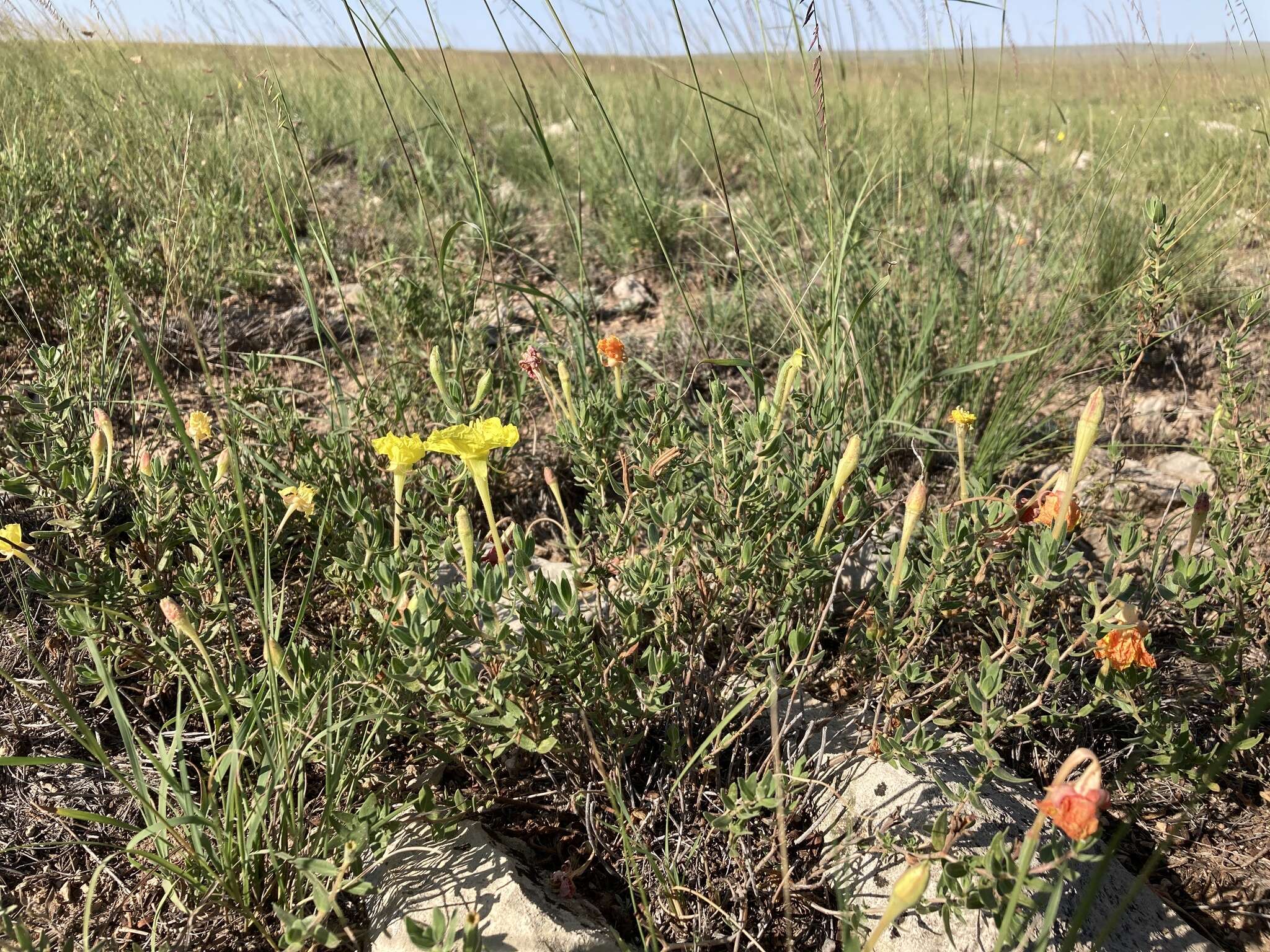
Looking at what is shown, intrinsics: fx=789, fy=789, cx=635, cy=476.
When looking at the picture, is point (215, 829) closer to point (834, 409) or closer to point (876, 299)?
point (834, 409)

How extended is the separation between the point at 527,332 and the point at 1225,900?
2593mm

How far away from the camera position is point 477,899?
1229 mm

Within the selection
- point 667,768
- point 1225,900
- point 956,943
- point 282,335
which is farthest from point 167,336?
point 1225,900

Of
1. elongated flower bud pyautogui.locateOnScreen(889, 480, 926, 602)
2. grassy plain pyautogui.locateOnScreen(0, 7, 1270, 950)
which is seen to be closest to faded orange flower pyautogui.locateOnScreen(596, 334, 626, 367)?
grassy plain pyautogui.locateOnScreen(0, 7, 1270, 950)

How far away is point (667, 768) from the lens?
1.55 m

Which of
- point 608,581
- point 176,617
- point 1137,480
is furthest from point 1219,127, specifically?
point 176,617

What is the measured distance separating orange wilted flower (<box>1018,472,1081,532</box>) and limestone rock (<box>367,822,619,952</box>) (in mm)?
1000

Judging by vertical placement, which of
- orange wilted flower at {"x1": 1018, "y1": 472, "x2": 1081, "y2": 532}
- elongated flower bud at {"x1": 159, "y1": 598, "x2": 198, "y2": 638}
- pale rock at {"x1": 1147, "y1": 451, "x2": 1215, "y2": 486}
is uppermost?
orange wilted flower at {"x1": 1018, "y1": 472, "x2": 1081, "y2": 532}

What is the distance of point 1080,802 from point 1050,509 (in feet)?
2.09

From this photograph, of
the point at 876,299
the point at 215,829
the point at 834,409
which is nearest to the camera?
the point at 215,829

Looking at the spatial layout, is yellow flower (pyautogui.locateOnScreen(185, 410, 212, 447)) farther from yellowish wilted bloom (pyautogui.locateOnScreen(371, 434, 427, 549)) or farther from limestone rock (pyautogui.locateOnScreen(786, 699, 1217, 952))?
limestone rock (pyautogui.locateOnScreen(786, 699, 1217, 952))

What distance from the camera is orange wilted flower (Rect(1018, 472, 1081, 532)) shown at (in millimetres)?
1338

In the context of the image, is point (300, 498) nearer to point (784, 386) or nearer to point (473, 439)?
point (473, 439)

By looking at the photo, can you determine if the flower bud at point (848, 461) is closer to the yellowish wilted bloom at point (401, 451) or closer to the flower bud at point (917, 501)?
the flower bud at point (917, 501)
